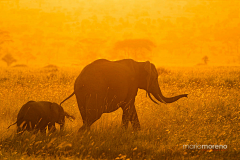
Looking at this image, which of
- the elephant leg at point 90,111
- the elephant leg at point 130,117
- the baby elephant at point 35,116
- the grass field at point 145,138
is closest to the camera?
the grass field at point 145,138

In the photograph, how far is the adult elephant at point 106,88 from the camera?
6.61 m

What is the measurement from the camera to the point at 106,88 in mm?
6777

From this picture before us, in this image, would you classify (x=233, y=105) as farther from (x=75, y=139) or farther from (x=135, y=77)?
(x=75, y=139)

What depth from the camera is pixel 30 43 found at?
243ft

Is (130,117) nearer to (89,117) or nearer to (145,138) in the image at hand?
(145,138)

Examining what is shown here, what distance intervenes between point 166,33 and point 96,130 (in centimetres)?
7639

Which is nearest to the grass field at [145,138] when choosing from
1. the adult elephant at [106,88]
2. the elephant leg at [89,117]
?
the elephant leg at [89,117]

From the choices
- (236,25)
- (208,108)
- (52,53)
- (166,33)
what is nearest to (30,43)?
(52,53)

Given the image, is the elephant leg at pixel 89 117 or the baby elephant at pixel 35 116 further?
the elephant leg at pixel 89 117

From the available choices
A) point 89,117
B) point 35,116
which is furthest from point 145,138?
point 35,116

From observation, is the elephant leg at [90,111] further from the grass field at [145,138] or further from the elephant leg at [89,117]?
the grass field at [145,138]

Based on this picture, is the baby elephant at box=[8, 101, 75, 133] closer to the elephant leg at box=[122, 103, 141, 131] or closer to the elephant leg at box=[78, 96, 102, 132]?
the elephant leg at box=[78, 96, 102, 132]

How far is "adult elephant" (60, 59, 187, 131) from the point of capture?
661cm

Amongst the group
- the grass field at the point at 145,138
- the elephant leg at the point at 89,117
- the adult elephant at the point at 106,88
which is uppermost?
the adult elephant at the point at 106,88
